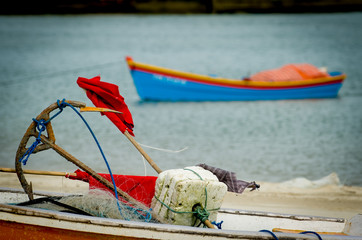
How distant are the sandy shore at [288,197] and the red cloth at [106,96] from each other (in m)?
2.74

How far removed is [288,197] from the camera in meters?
8.20

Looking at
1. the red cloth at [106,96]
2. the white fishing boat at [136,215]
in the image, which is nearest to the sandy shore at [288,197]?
the white fishing boat at [136,215]

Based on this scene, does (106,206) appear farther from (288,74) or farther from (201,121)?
(288,74)

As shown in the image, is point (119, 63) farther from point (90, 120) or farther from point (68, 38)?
point (68, 38)

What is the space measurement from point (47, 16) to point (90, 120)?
8741 centimetres

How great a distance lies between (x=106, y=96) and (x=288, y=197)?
4316 mm

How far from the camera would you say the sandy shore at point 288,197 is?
7.60 m

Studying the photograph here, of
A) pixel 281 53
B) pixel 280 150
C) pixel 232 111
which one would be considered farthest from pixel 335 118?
pixel 281 53

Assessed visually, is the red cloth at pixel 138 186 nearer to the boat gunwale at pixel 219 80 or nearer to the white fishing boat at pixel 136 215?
the white fishing boat at pixel 136 215

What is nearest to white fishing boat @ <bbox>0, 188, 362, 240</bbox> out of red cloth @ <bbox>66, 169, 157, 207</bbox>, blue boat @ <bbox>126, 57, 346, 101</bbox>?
red cloth @ <bbox>66, 169, 157, 207</bbox>

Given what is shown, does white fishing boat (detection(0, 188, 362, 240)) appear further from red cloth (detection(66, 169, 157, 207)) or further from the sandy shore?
the sandy shore

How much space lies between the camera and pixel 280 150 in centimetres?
1312

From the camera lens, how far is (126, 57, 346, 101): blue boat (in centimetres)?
1764

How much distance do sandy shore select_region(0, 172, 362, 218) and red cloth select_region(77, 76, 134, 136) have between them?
2738 mm
